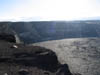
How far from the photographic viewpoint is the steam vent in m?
9.75

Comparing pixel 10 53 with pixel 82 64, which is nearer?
pixel 10 53

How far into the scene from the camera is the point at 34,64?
1118 cm

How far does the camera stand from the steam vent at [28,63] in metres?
9.75

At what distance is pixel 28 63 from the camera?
36.4 feet

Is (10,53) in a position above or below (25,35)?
above

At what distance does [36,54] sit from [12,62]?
201cm

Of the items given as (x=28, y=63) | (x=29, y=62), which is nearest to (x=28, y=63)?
(x=28, y=63)

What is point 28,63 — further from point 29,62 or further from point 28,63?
point 29,62

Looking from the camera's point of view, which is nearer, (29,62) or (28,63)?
(28,63)

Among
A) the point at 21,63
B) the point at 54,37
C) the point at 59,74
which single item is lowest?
the point at 54,37

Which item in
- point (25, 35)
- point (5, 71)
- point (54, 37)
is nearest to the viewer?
point (5, 71)

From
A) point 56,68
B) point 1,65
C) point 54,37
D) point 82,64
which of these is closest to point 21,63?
point 1,65

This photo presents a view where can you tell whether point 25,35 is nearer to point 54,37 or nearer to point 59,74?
point 54,37

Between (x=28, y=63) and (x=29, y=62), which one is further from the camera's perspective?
(x=29, y=62)
